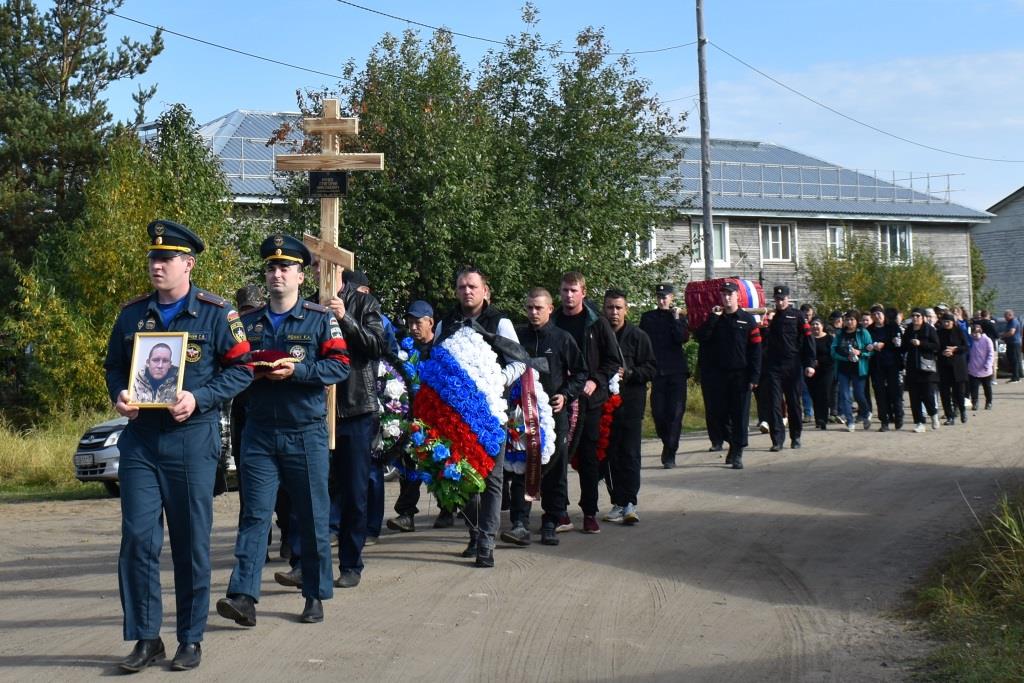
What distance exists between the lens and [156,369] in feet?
20.4

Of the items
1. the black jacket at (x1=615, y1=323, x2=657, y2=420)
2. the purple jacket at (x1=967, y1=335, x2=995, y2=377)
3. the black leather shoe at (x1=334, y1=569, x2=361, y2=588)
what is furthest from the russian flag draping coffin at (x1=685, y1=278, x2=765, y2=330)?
the black leather shoe at (x1=334, y1=569, x2=361, y2=588)

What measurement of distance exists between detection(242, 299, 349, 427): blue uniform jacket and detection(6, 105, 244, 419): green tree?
1519 cm

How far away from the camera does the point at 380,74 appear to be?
24484 mm

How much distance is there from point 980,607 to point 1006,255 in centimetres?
6006

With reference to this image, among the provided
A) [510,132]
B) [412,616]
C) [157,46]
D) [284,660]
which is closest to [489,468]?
[412,616]

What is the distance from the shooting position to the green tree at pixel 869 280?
38812mm

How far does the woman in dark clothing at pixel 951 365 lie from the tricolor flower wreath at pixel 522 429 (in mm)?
12849

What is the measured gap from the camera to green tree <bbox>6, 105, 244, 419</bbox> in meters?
22.0

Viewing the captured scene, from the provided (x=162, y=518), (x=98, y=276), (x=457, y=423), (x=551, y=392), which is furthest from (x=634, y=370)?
(x=98, y=276)

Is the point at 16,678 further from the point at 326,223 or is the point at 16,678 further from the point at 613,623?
the point at 326,223

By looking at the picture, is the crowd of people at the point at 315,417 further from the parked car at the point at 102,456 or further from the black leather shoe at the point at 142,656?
the parked car at the point at 102,456

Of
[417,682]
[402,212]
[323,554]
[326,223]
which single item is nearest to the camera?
[417,682]

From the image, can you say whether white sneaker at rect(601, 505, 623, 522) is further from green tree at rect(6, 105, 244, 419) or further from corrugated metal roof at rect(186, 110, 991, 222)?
corrugated metal roof at rect(186, 110, 991, 222)

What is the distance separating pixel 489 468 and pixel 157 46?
23.1 metres
